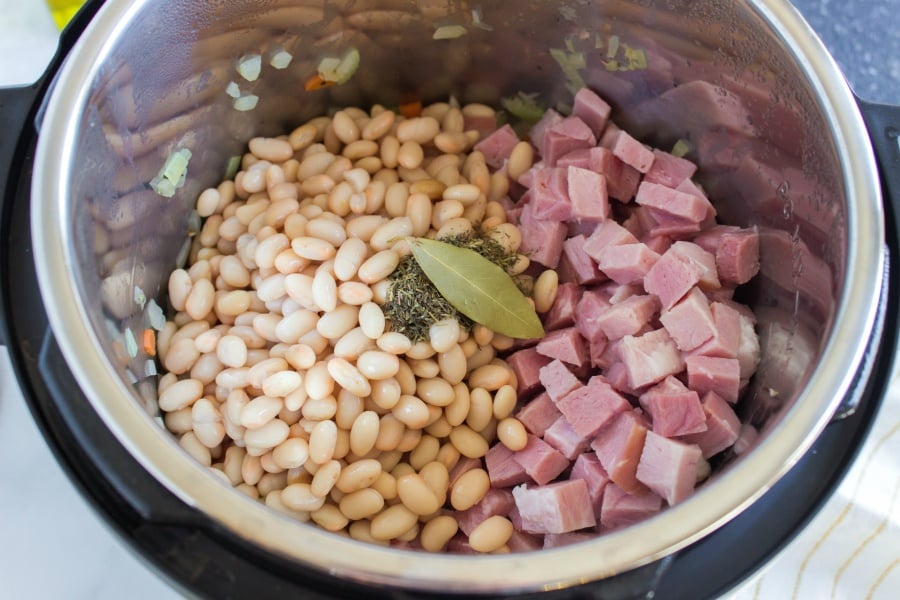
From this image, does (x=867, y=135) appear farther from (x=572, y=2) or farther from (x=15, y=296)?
(x=15, y=296)

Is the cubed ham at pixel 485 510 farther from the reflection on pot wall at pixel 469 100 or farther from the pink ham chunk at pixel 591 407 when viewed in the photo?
→ the reflection on pot wall at pixel 469 100

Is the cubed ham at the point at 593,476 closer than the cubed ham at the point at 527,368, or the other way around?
the cubed ham at the point at 593,476

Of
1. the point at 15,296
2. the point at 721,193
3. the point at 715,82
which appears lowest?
the point at 15,296

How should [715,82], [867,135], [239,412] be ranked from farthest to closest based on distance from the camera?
[715,82]
[239,412]
[867,135]

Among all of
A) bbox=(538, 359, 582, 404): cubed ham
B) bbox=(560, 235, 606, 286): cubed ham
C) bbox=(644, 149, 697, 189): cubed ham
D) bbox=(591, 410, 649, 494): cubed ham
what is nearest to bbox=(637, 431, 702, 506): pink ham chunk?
bbox=(591, 410, 649, 494): cubed ham

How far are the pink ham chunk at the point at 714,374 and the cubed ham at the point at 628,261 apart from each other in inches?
5.1

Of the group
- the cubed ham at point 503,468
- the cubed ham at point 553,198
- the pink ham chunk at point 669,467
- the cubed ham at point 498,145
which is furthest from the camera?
the cubed ham at point 498,145

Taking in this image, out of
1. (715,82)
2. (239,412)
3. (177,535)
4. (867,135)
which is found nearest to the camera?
(177,535)

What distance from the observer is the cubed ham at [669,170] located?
1066mm

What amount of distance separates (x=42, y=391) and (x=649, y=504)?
0.63 m

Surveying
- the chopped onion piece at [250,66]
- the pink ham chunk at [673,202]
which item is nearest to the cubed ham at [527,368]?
the pink ham chunk at [673,202]

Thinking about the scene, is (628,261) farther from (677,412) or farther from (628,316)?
(677,412)

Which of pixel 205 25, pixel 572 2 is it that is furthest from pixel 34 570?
pixel 572 2

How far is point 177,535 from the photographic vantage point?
0.69 meters
